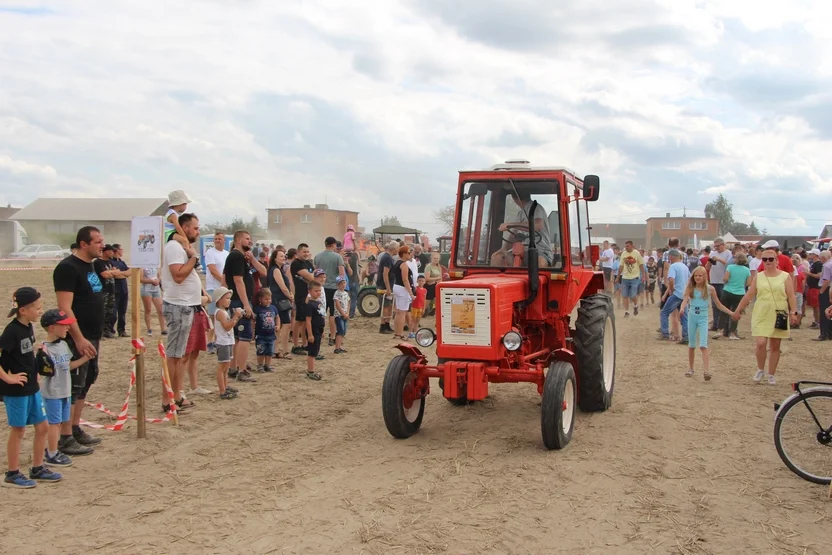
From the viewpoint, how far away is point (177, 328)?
6.73 metres

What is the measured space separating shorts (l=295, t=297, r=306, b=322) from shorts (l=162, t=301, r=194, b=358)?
3539mm

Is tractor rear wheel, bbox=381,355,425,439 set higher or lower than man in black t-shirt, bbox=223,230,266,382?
lower

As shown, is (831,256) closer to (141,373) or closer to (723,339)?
(723,339)

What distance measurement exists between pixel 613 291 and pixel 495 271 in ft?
50.0

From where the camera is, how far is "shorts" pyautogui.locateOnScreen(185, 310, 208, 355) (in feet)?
23.5

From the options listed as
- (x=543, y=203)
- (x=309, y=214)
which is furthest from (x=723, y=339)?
(x=309, y=214)

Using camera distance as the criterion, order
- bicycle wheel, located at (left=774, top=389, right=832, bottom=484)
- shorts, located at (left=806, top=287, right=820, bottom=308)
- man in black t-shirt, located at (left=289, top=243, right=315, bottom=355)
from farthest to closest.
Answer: shorts, located at (left=806, top=287, right=820, bottom=308) < man in black t-shirt, located at (left=289, top=243, right=315, bottom=355) < bicycle wheel, located at (left=774, top=389, right=832, bottom=484)

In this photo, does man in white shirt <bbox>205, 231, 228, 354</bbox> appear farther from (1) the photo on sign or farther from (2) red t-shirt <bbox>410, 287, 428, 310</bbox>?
(2) red t-shirt <bbox>410, 287, 428, 310</bbox>

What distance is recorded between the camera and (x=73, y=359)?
217 inches

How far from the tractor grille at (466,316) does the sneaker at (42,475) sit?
3.20 m

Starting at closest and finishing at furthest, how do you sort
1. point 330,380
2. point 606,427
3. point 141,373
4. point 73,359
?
point 73,359, point 141,373, point 606,427, point 330,380

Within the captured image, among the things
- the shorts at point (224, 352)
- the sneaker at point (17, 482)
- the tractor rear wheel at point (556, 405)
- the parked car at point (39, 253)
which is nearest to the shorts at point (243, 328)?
the shorts at point (224, 352)

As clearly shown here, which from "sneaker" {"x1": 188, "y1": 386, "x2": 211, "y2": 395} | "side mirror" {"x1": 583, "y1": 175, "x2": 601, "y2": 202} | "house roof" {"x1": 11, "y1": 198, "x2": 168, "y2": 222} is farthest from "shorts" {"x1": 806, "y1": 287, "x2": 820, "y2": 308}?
"house roof" {"x1": 11, "y1": 198, "x2": 168, "y2": 222}

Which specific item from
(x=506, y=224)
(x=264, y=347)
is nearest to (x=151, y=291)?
(x=264, y=347)
